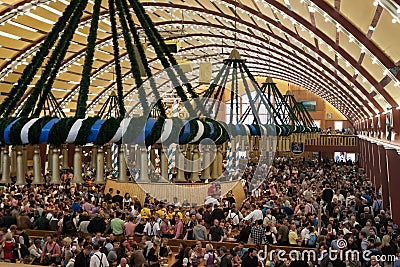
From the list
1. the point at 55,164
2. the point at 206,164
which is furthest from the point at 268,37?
the point at 55,164

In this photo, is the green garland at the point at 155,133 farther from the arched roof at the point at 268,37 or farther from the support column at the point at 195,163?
the arched roof at the point at 268,37

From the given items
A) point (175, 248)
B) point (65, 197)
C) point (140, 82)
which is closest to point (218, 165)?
point (140, 82)

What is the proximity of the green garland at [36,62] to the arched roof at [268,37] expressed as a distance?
18.3 ft

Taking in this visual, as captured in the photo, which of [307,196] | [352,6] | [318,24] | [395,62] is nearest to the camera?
[352,6]

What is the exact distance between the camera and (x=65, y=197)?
19906 mm

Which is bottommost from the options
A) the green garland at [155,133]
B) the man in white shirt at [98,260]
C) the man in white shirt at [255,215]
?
the man in white shirt at [98,260]

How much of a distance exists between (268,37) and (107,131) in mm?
23456

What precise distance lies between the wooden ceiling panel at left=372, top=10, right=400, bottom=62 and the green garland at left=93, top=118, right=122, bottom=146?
25.1ft

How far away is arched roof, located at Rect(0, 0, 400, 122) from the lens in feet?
42.5

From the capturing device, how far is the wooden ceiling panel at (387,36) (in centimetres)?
1102

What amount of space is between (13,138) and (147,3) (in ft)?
74.7

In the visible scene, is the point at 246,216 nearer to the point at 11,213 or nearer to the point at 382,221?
the point at 382,221

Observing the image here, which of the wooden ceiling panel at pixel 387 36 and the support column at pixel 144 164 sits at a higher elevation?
the wooden ceiling panel at pixel 387 36

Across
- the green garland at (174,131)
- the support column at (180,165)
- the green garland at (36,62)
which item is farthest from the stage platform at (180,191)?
the green garland at (174,131)
